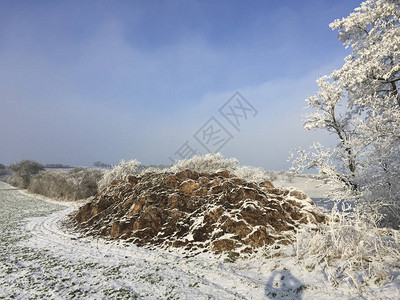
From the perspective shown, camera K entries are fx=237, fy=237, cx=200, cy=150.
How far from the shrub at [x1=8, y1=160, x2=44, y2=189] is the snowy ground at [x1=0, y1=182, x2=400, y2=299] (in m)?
35.9

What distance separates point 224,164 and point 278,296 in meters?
18.2

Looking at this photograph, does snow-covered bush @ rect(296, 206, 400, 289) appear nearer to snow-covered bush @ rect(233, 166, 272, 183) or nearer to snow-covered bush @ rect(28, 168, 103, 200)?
snow-covered bush @ rect(233, 166, 272, 183)

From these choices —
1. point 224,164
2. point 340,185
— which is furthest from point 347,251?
point 224,164

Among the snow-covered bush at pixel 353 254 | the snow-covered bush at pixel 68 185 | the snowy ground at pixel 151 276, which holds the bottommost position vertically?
the snowy ground at pixel 151 276

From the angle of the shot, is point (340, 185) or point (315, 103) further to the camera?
point (315, 103)

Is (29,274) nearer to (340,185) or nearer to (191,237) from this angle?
(191,237)

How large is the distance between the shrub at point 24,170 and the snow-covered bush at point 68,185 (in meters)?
7.70

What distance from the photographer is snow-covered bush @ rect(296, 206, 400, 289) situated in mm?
4727

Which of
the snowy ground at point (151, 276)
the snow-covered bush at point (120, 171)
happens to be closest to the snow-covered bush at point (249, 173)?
the snow-covered bush at point (120, 171)

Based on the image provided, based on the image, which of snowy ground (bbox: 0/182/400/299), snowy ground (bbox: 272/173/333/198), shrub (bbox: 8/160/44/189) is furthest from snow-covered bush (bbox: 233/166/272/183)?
shrub (bbox: 8/160/44/189)

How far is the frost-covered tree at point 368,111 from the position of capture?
10836 millimetres

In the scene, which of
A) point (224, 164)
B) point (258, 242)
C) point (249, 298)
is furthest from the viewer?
point (224, 164)

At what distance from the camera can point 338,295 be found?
4.57 metres

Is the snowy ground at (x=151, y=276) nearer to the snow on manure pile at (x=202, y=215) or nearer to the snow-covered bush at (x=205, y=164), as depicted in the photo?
the snow on manure pile at (x=202, y=215)
